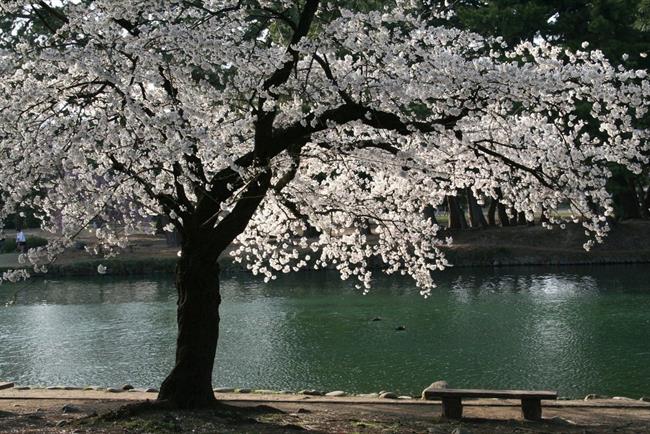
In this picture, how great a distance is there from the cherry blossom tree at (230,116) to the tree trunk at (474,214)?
2601 centimetres

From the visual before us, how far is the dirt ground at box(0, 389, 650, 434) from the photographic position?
6.80 metres

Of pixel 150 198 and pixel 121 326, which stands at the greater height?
pixel 150 198

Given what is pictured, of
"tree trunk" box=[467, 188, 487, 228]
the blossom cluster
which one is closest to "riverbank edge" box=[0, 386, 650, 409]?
the blossom cluster

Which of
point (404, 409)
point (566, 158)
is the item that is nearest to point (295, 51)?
point (566, 158)

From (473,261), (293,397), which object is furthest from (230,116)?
(473,261)

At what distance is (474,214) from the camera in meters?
36.2

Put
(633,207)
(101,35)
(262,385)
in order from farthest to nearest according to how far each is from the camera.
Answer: (633,207), (262,385), (101,35)

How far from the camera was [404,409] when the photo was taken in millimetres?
8281

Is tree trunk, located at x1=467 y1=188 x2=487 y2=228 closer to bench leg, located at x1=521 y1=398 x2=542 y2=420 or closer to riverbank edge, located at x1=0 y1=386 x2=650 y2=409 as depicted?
riverbank edge, located at x1=0 y1=386 x2=650 y2=409

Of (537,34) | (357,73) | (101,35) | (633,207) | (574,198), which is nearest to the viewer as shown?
(101,35)

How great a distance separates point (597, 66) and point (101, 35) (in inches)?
184

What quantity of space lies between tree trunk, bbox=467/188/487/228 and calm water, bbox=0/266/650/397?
859 cm

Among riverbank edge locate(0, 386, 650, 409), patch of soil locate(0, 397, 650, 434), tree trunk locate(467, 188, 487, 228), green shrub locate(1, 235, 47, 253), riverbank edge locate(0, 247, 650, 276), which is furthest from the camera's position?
green shrub locate(1, 235, 47, 253)

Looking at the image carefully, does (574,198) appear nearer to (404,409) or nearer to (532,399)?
(532,399)
